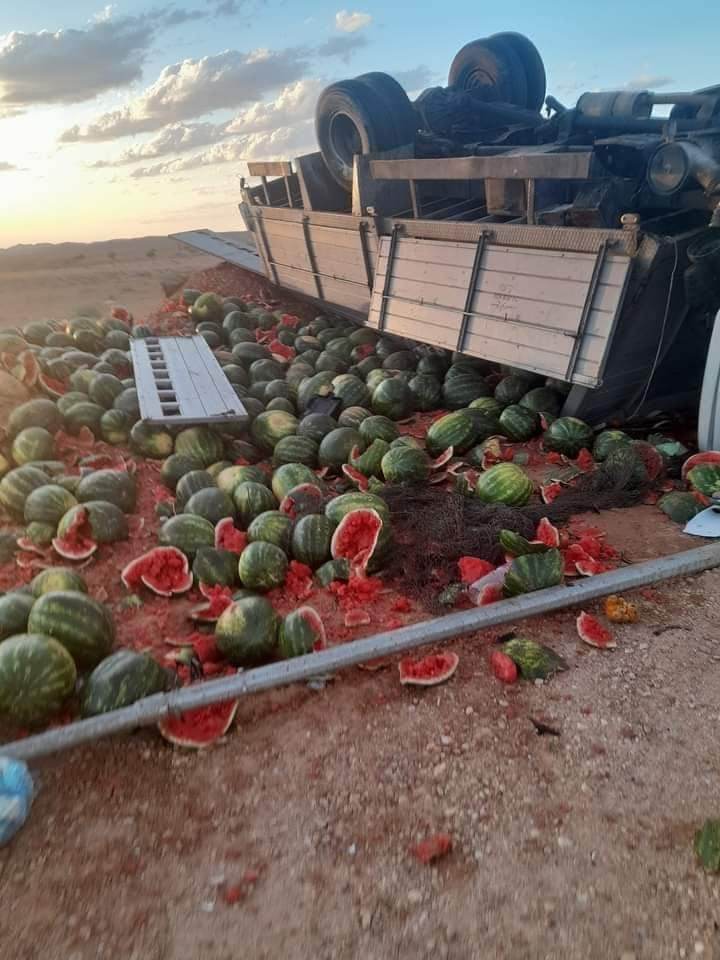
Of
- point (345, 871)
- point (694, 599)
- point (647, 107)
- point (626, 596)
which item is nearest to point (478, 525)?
point (626, 596)

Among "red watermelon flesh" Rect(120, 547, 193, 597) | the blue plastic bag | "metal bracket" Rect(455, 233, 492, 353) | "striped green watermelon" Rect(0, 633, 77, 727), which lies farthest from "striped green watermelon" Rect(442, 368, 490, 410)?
the blue plastic bag

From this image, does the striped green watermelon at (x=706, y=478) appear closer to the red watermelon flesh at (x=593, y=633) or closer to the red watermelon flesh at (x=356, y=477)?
the red watermelon flesh at (x=593, y=633)

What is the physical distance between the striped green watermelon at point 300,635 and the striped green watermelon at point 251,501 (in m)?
1.88

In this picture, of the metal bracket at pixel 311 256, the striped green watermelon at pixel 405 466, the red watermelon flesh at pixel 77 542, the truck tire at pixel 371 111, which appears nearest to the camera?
the red watermelon flesh at pixel 77 542

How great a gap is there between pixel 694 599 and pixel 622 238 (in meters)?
3.56

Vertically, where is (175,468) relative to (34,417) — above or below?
below

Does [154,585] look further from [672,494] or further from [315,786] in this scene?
[672,494]

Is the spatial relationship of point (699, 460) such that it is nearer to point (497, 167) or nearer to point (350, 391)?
point (497, 167)

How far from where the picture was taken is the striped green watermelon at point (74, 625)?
4191 millimetres

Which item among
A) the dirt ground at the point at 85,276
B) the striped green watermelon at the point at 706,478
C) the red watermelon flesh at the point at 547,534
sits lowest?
the dirt ground at the point at 85,276

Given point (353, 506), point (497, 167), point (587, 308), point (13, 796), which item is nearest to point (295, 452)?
point (353, 506)

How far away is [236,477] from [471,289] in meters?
3.67

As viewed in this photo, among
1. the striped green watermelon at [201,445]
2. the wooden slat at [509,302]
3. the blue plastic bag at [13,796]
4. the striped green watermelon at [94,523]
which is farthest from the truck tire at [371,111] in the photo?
the blue plastic bag at [13,796]

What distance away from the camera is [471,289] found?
27.0 ft
